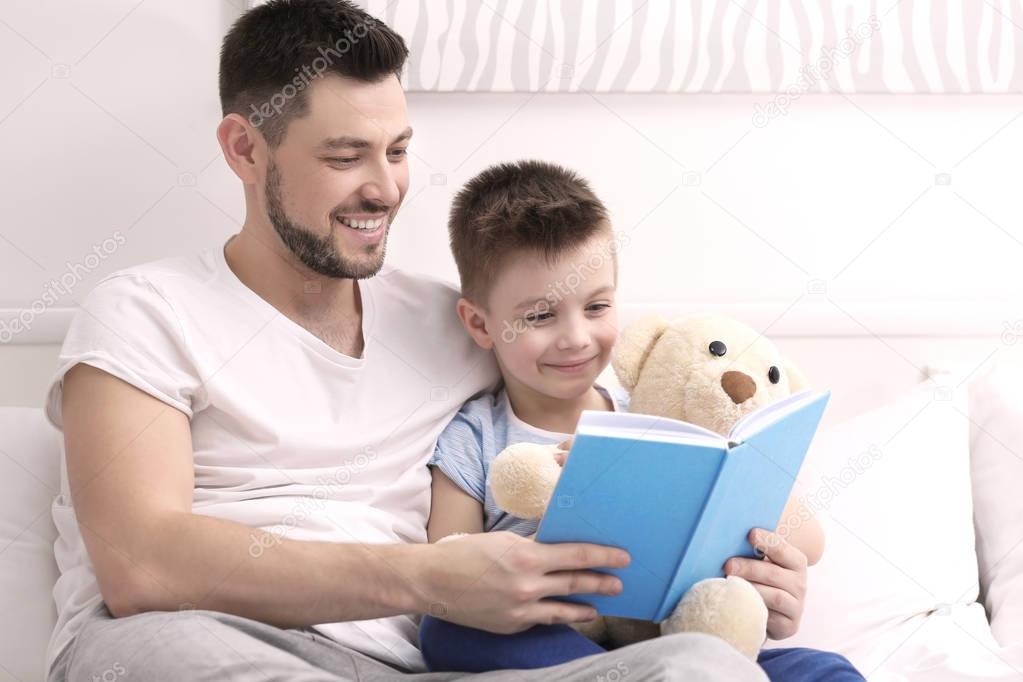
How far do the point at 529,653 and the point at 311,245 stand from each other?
0.63 meters

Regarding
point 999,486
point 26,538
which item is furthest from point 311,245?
point 999,486

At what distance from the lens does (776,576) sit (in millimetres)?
1317

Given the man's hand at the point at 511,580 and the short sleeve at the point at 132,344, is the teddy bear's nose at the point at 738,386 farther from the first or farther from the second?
the short sleeve at the point at 132,344

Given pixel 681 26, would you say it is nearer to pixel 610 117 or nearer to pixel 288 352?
pixel 610 117

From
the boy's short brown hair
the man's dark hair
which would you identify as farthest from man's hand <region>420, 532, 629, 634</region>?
the man's dark hair

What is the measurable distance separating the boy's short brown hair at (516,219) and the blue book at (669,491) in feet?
1.33

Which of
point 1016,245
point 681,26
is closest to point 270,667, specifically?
point 681,26

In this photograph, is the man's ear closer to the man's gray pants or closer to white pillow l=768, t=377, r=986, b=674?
white pillow l=768, t=377, r=986, b=674

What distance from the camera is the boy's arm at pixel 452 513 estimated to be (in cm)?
148

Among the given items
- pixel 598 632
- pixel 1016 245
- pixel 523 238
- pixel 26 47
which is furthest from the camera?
pixel 1016 245

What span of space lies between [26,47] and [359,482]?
0.96 meters

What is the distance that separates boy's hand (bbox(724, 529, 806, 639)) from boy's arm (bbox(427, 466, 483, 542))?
36cm

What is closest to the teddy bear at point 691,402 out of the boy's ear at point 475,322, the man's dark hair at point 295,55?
the boy's ear at point 475,322

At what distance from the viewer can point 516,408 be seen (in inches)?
62.2
